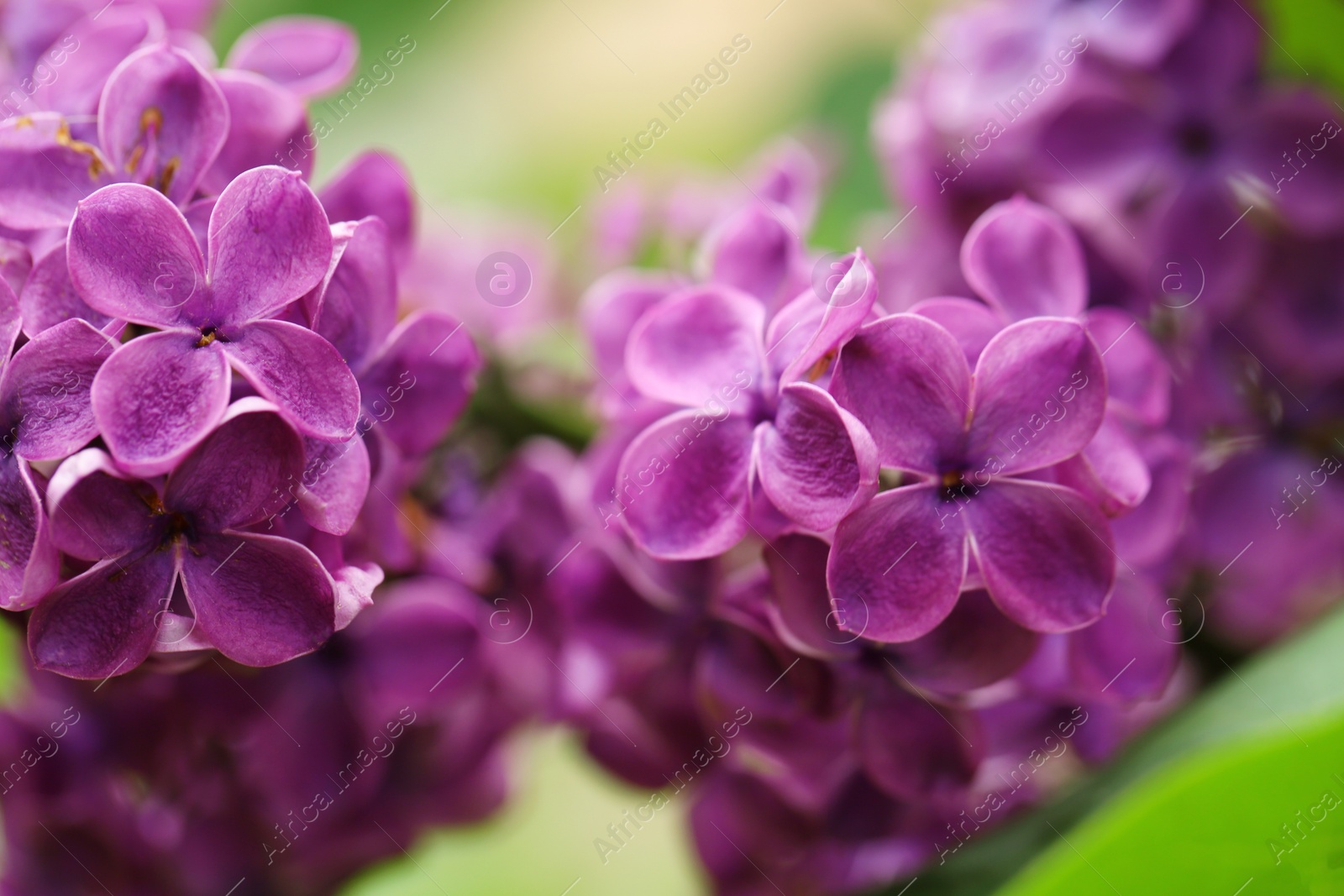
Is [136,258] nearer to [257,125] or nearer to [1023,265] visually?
[257,125]

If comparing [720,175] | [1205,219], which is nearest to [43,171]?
[1205,219]

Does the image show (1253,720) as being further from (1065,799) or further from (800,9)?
(800,9)

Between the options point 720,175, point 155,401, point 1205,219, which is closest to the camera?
point 155,401

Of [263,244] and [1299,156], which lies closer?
[263,244]

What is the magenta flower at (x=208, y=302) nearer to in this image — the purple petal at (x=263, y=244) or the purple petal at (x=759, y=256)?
the purple petal at (x=263, y=244)

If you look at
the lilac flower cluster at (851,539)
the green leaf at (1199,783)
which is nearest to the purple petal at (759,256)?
the lilac flower cluster at (851,539)

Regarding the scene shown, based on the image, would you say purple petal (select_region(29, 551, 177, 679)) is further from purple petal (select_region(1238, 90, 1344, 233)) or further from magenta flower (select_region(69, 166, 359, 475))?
purple petal (select_region(1238, 90, 1344, 233))
